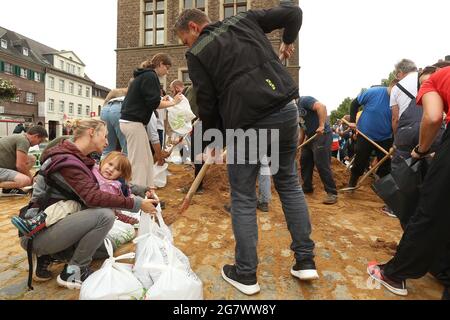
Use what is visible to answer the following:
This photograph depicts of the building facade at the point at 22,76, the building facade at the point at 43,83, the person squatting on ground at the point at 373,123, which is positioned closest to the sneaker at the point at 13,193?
the person squatting on ground at the point at 373,123

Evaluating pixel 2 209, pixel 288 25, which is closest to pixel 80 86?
pixel 2 209

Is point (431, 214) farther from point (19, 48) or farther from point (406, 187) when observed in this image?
point (19, 48)

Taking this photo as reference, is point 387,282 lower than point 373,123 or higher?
lower

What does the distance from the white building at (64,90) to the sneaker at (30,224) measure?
37324mm

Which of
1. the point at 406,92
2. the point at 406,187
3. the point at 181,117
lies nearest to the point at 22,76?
the point at 181,117

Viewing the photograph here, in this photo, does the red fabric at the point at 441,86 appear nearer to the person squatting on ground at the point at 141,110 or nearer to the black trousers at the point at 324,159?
the person squatting on ground at the point at 141,110

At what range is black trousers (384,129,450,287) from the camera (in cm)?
175

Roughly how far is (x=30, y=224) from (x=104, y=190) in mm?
470

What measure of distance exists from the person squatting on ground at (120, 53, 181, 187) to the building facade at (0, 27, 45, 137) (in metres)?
34.7

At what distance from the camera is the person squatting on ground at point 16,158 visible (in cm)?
433

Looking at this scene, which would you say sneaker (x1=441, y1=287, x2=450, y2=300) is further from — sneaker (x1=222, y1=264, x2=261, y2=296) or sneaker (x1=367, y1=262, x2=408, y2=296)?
sneaker (x1=222, y1=264, x2=261, y2=296)

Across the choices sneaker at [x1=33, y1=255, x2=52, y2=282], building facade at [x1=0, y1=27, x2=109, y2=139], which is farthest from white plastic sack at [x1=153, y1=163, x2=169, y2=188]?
building facade at [x1=0, y1=27, x2=109, y2=139]

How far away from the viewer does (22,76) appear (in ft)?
115

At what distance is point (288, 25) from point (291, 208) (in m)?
1.27
